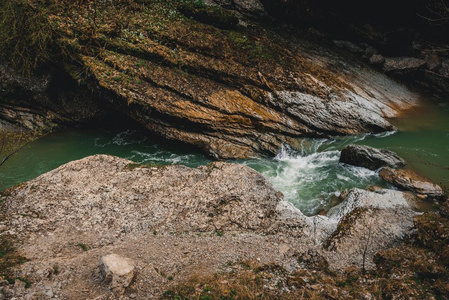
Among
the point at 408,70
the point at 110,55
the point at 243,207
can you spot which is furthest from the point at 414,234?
the point at 408,70

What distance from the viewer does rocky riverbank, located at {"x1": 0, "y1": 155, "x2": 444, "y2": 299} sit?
7.12 metres

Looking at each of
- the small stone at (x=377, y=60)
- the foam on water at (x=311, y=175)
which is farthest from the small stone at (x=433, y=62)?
the foam on water at (x=311, y=175)

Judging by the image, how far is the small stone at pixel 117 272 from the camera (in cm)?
652

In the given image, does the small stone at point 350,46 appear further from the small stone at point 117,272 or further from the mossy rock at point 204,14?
the small stone at point 117,272

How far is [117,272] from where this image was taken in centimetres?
662

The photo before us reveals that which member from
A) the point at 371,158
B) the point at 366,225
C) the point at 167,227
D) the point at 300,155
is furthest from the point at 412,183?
the point at 167,227

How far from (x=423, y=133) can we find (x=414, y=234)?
455 inches

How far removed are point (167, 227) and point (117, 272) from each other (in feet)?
9.65

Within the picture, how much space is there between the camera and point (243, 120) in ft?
53.1

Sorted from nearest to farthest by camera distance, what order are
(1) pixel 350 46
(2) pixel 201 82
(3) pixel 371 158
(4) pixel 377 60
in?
(3) pixel 371 158
(2) pixel 201 82
(4) pixel 377 60
(1) pixel 350 46

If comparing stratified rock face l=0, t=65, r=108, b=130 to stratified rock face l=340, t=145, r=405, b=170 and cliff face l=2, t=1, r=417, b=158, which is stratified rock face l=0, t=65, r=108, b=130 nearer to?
cliff face l=2, t=1, r=417, b=158

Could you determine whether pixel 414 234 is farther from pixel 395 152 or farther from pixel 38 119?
pixel 38 119

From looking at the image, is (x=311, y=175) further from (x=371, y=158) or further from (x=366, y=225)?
(x=366, y=225)

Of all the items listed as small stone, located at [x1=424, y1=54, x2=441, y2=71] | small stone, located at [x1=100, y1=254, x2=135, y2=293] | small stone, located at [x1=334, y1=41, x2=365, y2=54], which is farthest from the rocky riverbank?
small stone, located at [x1=334, y1=41, x2=365, y2=54]
